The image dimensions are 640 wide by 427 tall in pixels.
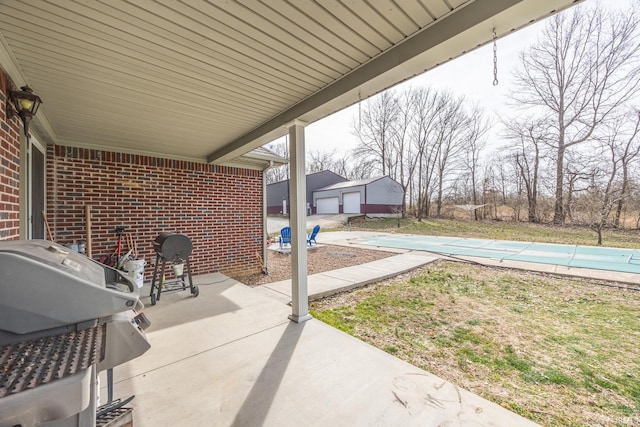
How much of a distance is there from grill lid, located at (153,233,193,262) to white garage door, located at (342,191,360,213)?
17.8 m

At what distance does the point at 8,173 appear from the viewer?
6.93 ft

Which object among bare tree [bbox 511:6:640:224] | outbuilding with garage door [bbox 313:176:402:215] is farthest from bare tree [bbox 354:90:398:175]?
bare tree [bbox 511:6:640:224]

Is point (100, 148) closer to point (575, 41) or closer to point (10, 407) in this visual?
point (10, 407)

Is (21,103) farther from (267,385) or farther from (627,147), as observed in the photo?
(627,147)

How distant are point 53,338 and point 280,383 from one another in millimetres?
1663

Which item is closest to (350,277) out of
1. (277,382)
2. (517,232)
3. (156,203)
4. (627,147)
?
(277,382)

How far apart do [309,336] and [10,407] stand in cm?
251

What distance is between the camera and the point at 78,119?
10.8 ft

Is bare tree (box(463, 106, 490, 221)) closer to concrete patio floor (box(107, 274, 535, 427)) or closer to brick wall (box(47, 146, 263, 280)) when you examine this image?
brick wall (box(47, 146, 263, 280))

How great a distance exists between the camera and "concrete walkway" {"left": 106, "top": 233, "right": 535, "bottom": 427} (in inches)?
70.2

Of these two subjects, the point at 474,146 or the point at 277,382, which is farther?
the point at 474,146

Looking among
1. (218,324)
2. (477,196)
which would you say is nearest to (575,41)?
(477,196)

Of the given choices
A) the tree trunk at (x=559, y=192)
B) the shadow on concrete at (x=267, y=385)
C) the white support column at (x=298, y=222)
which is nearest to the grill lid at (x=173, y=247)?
the white support column at (x=298, y=222)

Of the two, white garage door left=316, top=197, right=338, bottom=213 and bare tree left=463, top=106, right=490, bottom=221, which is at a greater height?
bare tree left=463, top=106, right=490, bottom=221
